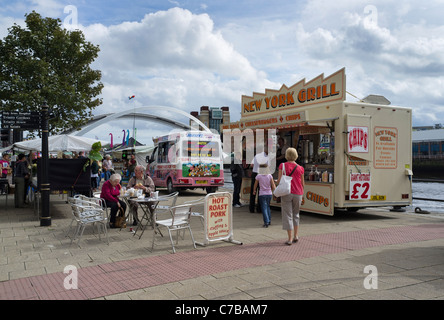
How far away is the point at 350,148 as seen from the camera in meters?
9.98

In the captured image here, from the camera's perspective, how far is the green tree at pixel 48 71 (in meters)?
17.0

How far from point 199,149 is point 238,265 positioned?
1063 centimetres

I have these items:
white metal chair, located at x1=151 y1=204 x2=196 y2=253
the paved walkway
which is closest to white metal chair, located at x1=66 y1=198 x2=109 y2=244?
the paved walkway

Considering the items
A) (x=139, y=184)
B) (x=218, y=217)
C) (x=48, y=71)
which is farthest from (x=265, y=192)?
(x=48, y=71)

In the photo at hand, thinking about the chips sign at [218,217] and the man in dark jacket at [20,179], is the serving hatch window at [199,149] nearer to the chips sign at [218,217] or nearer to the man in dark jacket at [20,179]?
the man in dark jacket at [20,179]

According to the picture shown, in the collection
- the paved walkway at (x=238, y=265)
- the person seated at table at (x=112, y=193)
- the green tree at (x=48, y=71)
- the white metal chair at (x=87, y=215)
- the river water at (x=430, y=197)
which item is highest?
the green tree at (x=48, y=71)

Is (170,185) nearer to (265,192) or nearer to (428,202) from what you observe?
(265,192)

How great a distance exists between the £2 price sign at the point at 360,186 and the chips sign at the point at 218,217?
401cm

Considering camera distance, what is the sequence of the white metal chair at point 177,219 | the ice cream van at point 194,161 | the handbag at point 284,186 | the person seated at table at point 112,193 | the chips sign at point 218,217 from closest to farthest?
the white metal chair at point 177,219 < the chips sign at point 218,217 < the handbag at point 284,186 < the person seated at table at point 112,193 < the ice cream van at point 194,161

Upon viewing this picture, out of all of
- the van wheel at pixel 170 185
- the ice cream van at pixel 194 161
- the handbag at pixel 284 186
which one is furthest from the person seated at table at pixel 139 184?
the van wheel at pixel 170 185

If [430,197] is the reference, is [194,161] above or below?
above

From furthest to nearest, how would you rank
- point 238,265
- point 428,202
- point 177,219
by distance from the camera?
point 428,202, point 177,219, point 238,265

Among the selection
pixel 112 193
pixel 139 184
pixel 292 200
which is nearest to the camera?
pixel 292 200

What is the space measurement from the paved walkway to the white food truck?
49.5 inches
